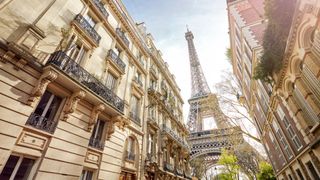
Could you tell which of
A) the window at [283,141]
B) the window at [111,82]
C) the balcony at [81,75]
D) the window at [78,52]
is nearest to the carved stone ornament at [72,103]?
the balcony at [81,75]

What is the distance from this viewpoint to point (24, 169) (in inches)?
243

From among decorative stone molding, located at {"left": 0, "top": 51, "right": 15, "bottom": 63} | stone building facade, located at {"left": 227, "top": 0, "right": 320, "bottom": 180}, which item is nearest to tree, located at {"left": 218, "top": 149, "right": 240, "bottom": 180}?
stone building facade, located at {"left": 227, "top": 0, "right": 320, "bottom": 180}

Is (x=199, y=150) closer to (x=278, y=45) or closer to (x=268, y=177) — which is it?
(x=268, y=177)

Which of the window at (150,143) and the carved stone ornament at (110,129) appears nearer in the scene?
the carved stone ornament at (110,129)

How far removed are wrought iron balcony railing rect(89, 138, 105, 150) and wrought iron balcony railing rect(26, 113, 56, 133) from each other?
7.93ft

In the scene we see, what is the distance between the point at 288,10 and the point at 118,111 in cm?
1064

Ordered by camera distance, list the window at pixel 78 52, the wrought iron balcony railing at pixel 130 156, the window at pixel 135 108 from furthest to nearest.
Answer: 1. the window at pixel 135 108
2. the wrought iron balcony railing at pixel 130 156
3. the window at pixel 78 52

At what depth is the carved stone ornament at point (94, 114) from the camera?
895 cm

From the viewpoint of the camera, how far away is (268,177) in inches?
779

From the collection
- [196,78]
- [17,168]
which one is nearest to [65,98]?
[17,168]

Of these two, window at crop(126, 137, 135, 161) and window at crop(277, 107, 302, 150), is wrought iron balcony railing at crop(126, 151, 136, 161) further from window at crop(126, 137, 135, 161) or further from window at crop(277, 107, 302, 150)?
window at crop(277, 107, 302, 150)

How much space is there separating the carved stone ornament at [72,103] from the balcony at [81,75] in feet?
1.82

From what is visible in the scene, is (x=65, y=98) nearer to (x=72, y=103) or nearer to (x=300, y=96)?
(x=72, y=103)

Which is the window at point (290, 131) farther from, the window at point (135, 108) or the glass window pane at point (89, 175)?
the glass window pane at point (89, 175)
